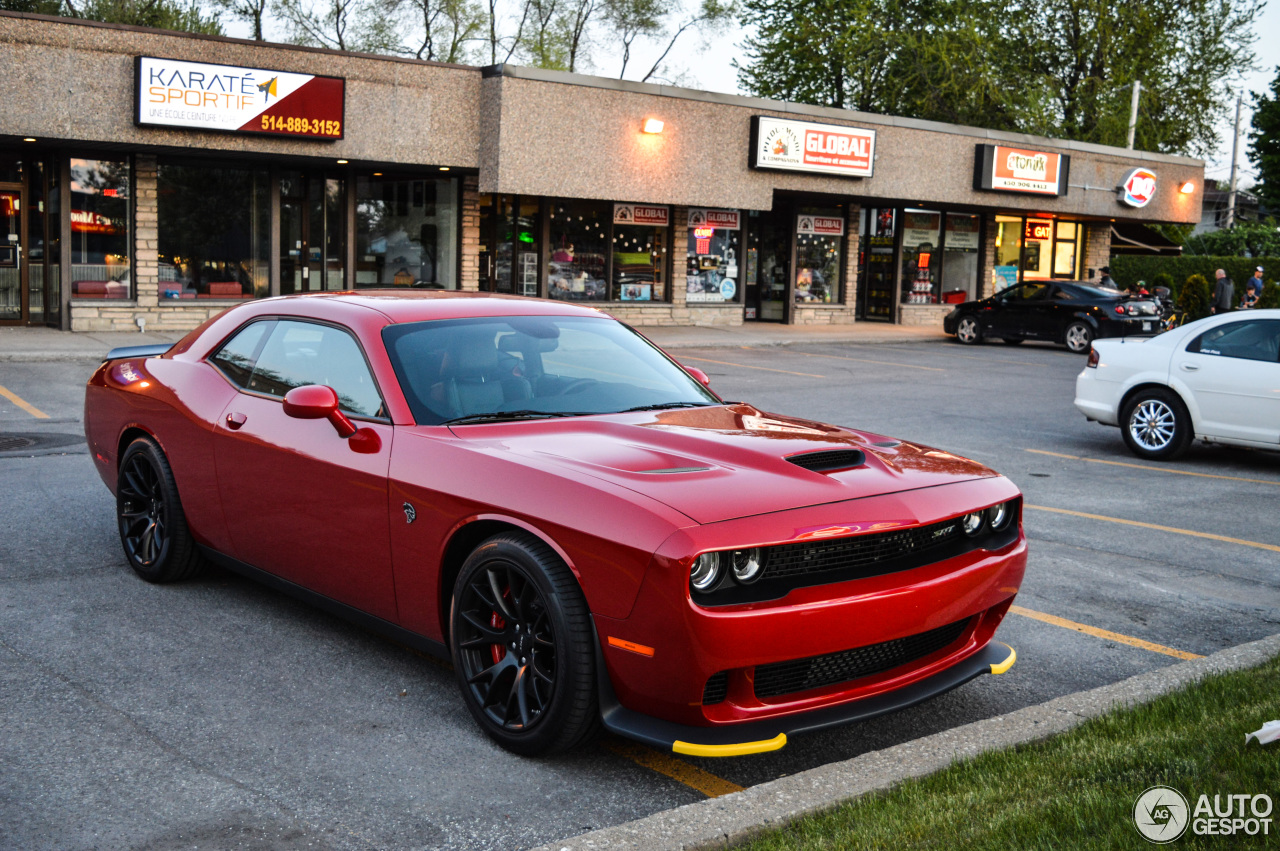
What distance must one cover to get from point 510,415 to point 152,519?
2.38 meters

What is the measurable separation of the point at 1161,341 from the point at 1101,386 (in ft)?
2.28

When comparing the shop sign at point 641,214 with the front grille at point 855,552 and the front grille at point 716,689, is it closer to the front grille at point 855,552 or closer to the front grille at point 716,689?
the front grille at point 855,552

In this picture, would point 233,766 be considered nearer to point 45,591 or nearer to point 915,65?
point 45,591

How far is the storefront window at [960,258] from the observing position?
109 ft

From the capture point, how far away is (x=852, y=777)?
3.63 m

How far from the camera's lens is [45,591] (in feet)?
18.9

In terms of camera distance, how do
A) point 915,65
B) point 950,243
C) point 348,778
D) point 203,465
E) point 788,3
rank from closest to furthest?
point 348,778 → point 203,465 → point 950,243 → point 915,65 → point 788,3

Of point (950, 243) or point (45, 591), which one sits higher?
point (950, 243)

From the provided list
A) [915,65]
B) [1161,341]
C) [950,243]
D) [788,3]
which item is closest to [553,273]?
[950,243]

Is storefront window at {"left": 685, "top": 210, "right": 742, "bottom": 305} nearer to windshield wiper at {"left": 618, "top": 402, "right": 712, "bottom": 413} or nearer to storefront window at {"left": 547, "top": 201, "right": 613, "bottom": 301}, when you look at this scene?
storefront window at {"left": 547, "top": 201, "right": 613, "bottom": 301}

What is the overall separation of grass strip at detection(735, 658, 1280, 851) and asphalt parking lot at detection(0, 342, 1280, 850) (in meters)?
0.56

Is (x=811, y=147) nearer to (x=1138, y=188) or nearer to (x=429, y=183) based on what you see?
(x=429, y=183)

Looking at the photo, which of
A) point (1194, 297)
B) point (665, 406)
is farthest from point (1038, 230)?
point (665, 406)

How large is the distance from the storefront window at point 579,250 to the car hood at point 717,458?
2064cm
